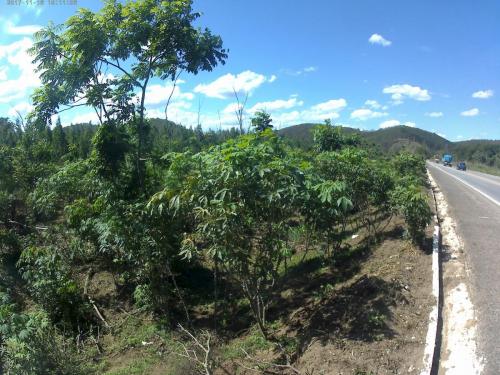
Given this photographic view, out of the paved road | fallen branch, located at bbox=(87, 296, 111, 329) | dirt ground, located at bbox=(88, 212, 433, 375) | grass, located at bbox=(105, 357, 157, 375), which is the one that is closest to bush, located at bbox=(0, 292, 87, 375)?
grass, located at bbox=(105, 357, 157, 375)

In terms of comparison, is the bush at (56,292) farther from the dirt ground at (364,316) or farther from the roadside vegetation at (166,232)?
the dirt ground at (364,316)

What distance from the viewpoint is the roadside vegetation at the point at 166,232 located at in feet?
A: 15.9

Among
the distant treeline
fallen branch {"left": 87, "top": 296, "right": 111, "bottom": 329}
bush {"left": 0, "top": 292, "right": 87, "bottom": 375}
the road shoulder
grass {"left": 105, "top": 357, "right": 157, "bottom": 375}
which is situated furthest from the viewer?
the distant treeline

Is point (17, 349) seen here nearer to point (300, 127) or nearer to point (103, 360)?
point (103, 360)

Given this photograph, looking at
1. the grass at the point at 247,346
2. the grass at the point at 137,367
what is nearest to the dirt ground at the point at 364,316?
the grass at the point at 247,346

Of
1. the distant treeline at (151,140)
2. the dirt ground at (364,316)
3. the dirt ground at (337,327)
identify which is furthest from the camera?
the distant treeline at (151,140)

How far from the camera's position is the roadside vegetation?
4.86 meters

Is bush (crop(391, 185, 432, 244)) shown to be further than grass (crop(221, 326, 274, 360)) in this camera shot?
Yes

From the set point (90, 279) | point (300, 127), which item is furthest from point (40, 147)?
point (300, 127)

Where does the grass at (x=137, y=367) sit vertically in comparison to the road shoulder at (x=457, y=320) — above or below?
below

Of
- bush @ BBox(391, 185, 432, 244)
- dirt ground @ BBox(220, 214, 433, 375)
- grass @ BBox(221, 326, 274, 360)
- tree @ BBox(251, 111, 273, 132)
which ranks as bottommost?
grass @ BBox(221, 326, 274, 360)

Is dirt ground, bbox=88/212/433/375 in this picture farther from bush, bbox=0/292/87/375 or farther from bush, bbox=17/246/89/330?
bush, bbox=0/292/87/375

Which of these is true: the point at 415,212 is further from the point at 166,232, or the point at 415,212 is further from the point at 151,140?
the point at 151,140

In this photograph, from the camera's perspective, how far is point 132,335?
6.96 meters
